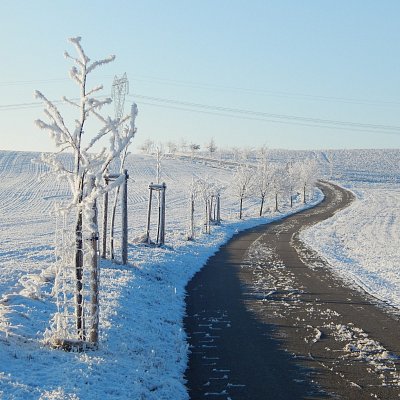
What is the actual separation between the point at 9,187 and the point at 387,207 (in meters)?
54.7

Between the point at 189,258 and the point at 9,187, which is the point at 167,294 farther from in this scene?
the point at 9,187

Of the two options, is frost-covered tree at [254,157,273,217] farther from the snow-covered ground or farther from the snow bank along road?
the snow bank along road

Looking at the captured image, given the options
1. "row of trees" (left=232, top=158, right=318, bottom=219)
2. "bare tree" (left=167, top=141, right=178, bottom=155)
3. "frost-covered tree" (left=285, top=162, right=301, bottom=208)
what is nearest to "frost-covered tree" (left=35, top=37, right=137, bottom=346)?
"row of trees" (left=232, top=158, right=318, bottom=219)

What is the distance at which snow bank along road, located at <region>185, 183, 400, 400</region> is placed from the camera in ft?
33.3

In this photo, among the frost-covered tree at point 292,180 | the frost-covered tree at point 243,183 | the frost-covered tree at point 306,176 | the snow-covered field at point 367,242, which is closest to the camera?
the snow-covered field at point 367,242

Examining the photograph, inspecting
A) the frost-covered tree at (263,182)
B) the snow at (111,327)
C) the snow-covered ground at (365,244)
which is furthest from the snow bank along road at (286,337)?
the frost-covered tree at (263,182)

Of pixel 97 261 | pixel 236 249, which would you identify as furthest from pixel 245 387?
pixel 236 249

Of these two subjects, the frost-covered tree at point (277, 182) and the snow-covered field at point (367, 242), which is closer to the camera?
the snow-covered field at point (367, 242)

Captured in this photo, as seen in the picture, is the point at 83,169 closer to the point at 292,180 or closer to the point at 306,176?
the point at 292,180

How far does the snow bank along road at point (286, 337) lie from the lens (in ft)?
33.3

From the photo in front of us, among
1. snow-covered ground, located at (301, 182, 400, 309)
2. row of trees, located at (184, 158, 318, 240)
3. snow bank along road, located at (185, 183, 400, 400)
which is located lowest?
snow-covered ground, located at (301, 182, 400, 309)

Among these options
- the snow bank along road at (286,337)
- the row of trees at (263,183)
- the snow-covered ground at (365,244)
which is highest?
the row of trees at (263,183)

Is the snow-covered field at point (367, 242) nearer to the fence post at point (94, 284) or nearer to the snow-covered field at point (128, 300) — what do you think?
the snow-covered field at point (128, 300)

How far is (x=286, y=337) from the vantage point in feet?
44.5
